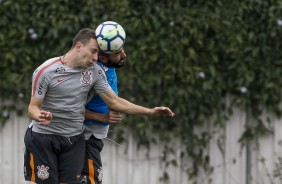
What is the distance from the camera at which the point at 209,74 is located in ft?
27.2

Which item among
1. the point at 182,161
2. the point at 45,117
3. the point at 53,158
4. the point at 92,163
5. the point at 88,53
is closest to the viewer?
the point at 45,117

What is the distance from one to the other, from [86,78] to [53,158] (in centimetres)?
65

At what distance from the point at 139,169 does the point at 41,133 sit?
2495mm

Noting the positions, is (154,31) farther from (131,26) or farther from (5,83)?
(5,83)

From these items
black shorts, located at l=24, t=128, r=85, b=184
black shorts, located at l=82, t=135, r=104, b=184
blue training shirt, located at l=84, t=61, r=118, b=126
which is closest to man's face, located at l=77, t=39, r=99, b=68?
blue training shirt, located at l=84, t=61, r=118, b=126

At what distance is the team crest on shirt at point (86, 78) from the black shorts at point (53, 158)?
442 mm

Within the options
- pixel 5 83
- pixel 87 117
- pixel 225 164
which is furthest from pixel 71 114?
pixel 225 164

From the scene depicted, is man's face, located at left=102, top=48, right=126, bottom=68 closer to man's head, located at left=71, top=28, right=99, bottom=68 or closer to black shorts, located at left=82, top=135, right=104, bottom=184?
man's head, located at left=71, top=28, right=99, bottom=68

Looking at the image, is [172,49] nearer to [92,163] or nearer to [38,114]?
[92,163]

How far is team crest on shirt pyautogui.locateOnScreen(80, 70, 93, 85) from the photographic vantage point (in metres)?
6.02

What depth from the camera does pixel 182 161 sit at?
8555 millimetres

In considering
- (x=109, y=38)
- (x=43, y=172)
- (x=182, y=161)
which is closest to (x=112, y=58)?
(x=109, y=38)

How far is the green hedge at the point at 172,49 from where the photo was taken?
26.7 ft

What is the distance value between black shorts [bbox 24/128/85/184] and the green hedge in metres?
2.07
